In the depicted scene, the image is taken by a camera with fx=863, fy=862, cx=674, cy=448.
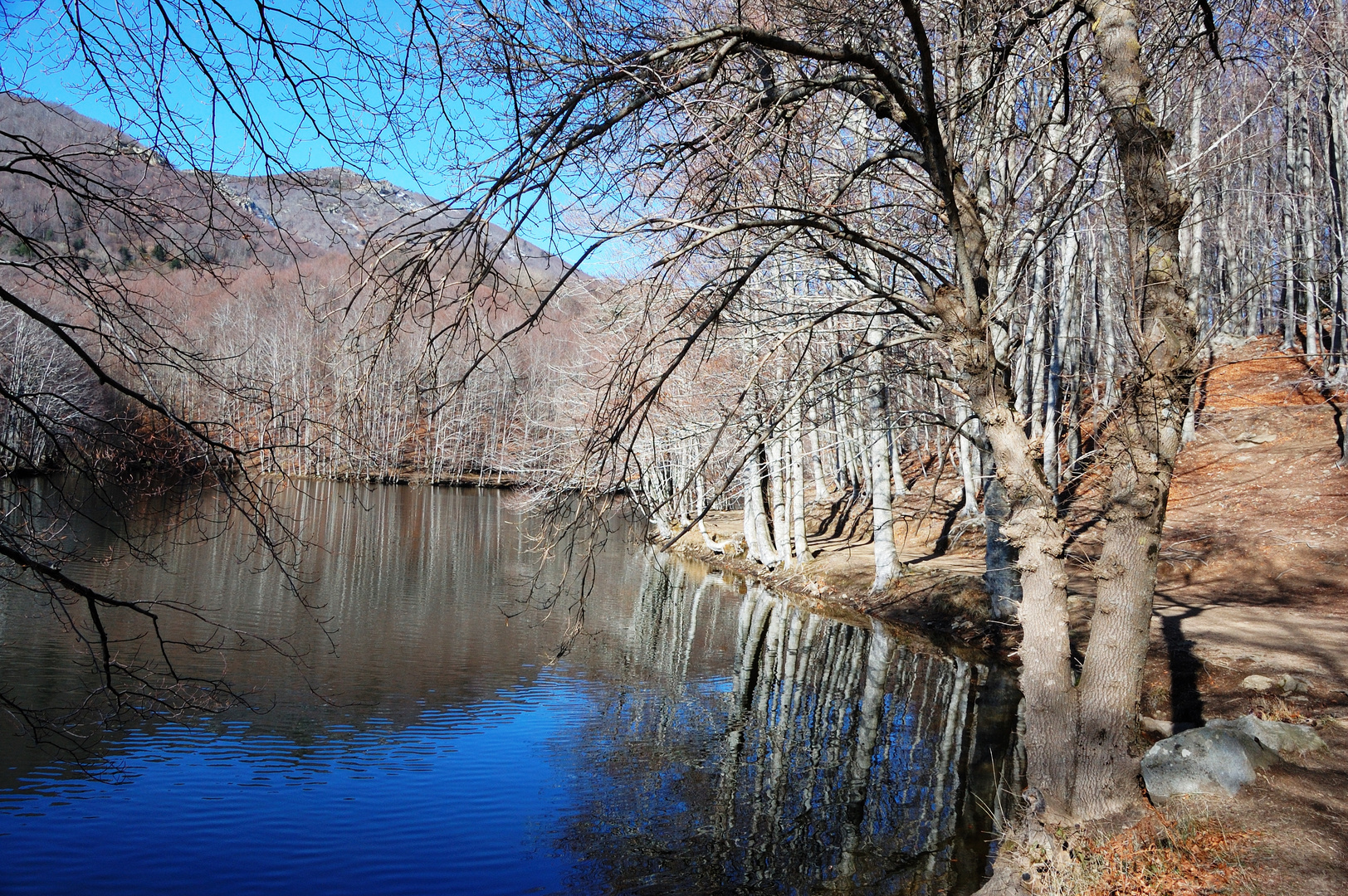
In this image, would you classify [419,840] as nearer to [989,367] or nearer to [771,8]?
[989,367]

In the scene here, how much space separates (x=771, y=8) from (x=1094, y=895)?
5.63m

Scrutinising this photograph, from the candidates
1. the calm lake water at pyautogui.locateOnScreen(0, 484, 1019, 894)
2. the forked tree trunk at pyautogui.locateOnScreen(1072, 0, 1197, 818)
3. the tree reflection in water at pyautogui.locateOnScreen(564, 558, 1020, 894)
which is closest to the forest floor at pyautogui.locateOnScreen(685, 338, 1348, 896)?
the forked tree trunk at pyautogui.locateOnScreen(1072, 0, 1197, 818)

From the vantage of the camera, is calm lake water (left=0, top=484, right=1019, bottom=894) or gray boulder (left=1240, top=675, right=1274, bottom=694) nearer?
calm lake water (left=0, top=484, right=1019, bottom=894)

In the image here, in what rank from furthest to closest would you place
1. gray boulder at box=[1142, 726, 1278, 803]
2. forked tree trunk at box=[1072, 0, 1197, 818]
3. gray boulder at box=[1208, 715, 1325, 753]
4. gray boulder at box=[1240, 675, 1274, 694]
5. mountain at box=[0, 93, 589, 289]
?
gray boulder at box=[1240, 675, 1274, 694]
gray boulder at box=[1208, 715, 1325, 753]
gray boulder at box=[1142, 726, 1278, 803]
forked tree trunk at box=[1072, 0, 1197, 818]
mountain at box=[0, 93, 589, 289]

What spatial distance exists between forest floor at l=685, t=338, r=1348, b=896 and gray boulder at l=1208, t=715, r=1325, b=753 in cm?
13

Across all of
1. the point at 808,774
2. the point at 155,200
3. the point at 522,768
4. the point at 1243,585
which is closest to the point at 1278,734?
the point at 808,774

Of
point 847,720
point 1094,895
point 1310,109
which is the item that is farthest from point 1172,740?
point 1310,109

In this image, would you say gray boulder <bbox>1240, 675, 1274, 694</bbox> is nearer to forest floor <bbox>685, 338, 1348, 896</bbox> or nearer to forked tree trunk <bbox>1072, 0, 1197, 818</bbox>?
forest floor <bbox>685, 338, 1348, 896</bbox>

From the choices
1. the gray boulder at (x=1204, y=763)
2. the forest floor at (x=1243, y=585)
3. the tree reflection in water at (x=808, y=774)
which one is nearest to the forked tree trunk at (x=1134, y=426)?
the forest floor at (x=1243, y=585)

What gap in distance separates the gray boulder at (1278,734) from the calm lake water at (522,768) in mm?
2236

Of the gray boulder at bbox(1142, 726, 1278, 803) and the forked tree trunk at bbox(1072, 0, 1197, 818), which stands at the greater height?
the forked tree trunk at bbox(1072, 0, 1197, 818)

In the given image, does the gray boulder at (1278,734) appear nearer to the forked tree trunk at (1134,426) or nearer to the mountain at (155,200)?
the forked tree trunk at (1134,426)

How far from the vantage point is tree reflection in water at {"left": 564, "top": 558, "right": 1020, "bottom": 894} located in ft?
22.4

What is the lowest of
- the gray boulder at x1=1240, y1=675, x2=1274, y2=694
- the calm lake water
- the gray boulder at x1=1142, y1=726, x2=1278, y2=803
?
the calm lake water
